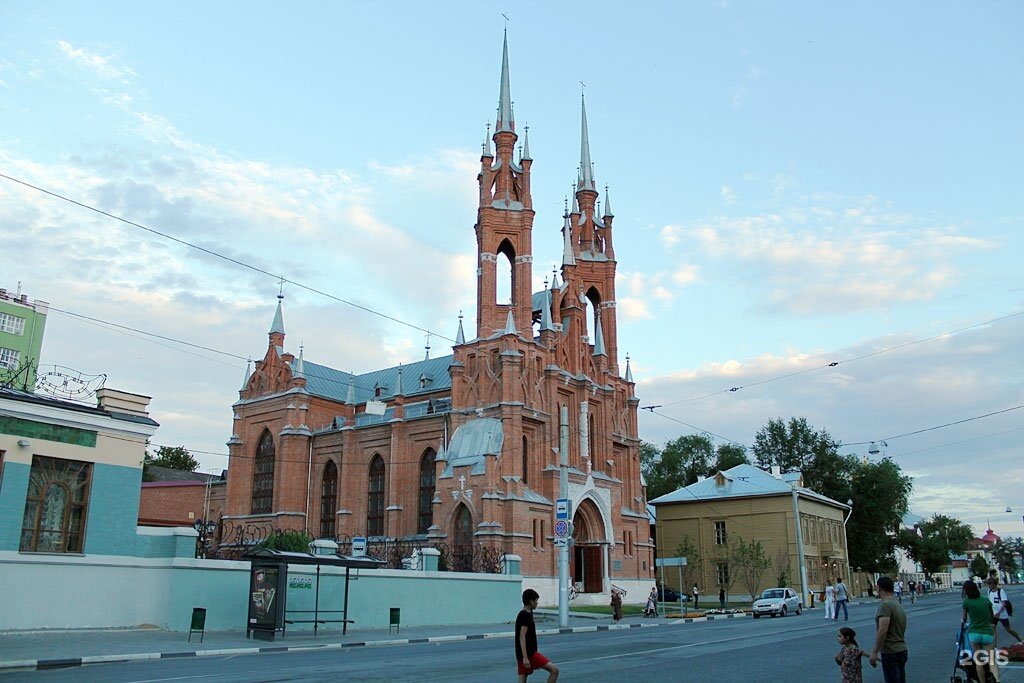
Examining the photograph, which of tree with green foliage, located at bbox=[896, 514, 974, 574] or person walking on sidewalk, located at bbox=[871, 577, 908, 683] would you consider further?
tree with green foliage, located at bbox=[896, 514, 974, 574]

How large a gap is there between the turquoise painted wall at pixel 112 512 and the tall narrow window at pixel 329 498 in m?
30.9

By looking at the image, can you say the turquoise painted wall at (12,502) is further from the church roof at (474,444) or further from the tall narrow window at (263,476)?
the tall narrow window at (263,476)

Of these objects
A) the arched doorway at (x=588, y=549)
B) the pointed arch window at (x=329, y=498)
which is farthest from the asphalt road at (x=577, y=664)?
the pointed arch window at (x=329, y=498)

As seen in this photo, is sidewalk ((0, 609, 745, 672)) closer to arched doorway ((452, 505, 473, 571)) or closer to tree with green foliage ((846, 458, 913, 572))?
arched doorway ((452, 505, 473, 571))

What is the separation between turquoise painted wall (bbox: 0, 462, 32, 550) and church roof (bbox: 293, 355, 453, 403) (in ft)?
114

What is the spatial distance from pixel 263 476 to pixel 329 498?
541cm

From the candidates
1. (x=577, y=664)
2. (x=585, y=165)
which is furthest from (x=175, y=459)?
(x=577, y=664)

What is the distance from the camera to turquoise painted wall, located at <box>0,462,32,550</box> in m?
20.4

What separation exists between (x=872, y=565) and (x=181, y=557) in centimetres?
6521

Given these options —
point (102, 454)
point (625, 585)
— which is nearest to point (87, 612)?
point (102, 454)

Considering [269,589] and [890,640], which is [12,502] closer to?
[269,589]

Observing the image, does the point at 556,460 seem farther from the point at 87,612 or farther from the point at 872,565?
the point at 872,565

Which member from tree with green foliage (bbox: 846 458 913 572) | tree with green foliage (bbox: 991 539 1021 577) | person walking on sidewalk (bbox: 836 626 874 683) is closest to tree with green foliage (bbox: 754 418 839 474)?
tree with green foliage (bbox: 846 458 913 572)

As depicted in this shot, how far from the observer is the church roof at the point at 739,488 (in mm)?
58050
